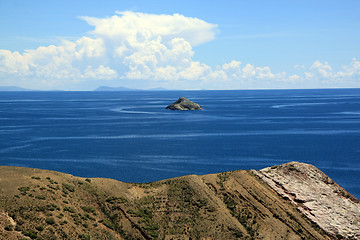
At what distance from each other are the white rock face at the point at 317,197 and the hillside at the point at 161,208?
0.78ft

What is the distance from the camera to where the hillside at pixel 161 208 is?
44875mm

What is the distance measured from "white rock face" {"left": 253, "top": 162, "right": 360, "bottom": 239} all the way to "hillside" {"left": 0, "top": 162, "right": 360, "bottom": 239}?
0.24 metres

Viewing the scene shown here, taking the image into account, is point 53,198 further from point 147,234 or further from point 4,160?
point 4,160

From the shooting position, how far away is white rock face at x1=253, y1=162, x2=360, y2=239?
5750 cm

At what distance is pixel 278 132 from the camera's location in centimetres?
16338

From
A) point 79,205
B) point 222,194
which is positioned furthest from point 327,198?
point 79,205

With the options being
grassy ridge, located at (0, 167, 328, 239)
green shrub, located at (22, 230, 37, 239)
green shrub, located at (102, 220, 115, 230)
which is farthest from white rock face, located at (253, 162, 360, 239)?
green shrub, located at (22, 230, 37, 239)

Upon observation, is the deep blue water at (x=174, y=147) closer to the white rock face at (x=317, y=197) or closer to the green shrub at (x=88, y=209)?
the white rock face at (x=317, y=197)

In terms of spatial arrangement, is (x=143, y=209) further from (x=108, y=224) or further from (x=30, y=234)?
(x=30, y=234)

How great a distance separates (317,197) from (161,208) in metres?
32.2

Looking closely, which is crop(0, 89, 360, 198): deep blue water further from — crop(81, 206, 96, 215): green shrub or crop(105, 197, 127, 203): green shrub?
crop(81, 206, 96, 215): green shrub

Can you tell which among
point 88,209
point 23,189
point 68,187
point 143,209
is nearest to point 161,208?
point 143,209

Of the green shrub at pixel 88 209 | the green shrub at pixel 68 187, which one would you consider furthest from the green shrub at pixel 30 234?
the green shrub at pixel 68 187

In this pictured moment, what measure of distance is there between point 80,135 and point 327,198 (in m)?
119
